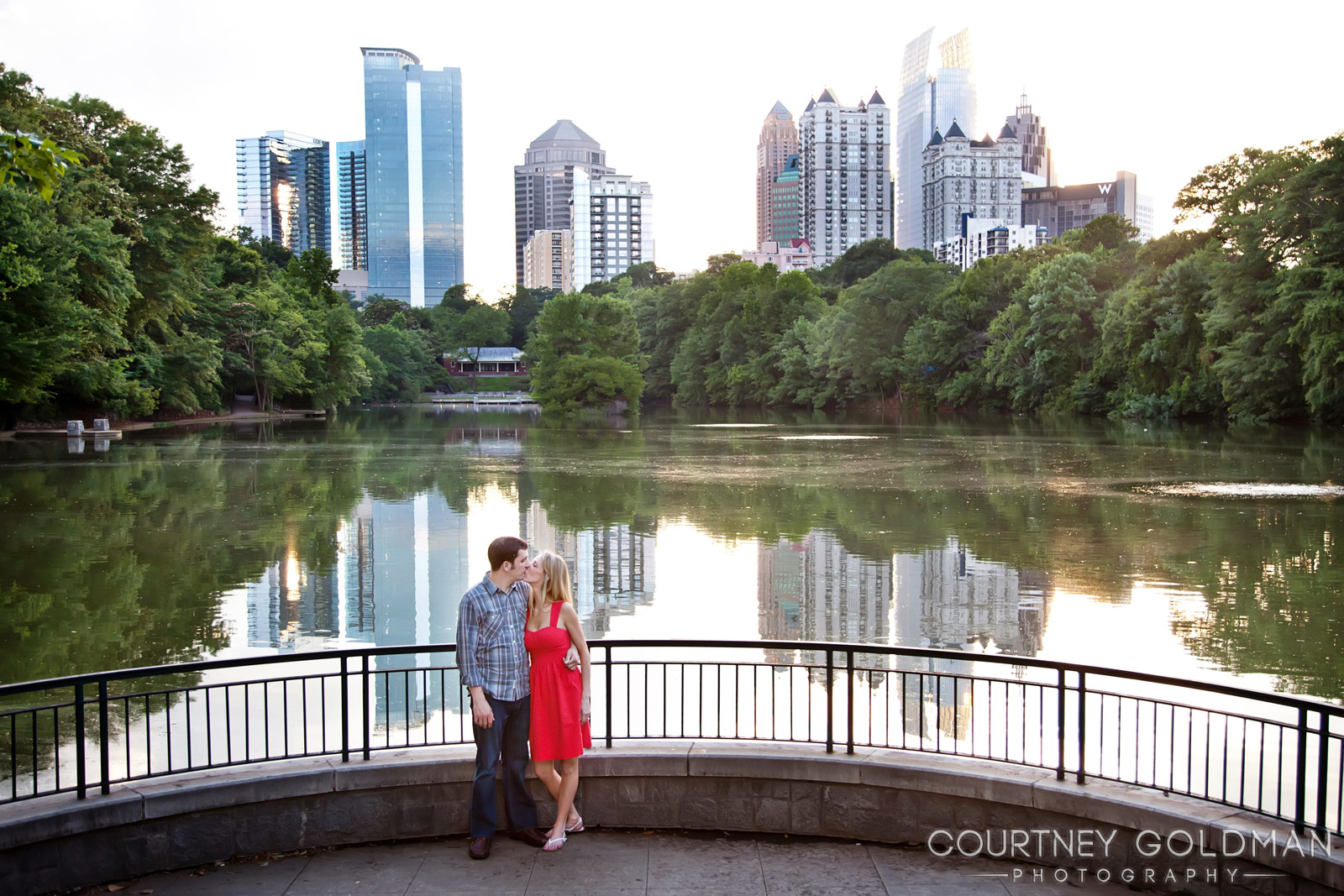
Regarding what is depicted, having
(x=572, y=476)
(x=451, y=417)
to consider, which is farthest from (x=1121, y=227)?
(x=572, y=476)

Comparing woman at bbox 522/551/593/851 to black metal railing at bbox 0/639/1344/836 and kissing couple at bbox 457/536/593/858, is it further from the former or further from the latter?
black metal railing at bbox 0/639/1344/836

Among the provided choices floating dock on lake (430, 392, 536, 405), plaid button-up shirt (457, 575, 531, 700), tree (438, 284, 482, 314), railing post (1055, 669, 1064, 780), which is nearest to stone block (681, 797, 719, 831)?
plaid button-up shirt (457, 575, 531, 700)

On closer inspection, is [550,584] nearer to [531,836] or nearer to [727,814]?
[531,836]

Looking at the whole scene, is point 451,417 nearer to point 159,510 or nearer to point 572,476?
point 572,476

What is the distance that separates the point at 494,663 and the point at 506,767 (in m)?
0.56

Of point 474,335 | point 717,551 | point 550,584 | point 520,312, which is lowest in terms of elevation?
point 717,551

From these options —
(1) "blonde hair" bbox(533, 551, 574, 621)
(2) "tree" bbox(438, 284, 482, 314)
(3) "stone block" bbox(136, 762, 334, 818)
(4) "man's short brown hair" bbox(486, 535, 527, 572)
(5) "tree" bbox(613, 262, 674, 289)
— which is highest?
(5) "tree" bbox(613, 262, 674, 289)

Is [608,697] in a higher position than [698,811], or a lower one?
higher

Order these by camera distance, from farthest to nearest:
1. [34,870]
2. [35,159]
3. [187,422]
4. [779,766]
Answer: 1. [187,422]
2. [35,159]
3. [779,766]
4. [34,870]

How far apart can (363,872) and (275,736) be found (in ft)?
13.3

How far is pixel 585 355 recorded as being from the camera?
263 ft

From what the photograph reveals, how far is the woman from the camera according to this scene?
5.66 metres

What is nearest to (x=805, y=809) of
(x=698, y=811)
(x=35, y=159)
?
(x=698, y=811)

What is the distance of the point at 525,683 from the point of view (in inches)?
229
